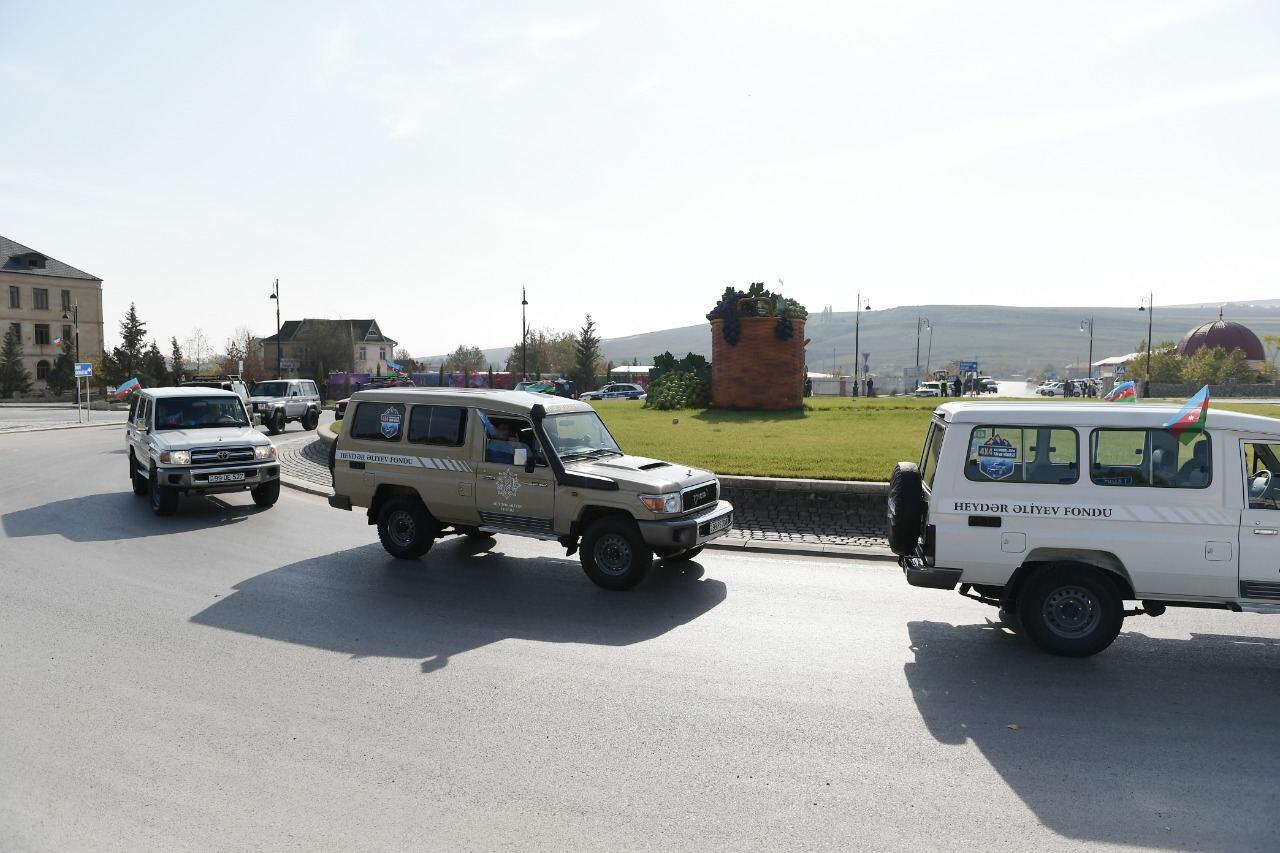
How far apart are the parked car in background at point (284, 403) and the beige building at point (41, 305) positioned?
2215 inches

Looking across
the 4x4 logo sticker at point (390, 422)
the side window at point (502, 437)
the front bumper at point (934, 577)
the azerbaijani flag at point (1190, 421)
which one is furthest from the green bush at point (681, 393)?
the azerbaijani flag at point (1190, 421)

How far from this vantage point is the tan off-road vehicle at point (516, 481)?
870cm

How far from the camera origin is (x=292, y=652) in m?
6.86

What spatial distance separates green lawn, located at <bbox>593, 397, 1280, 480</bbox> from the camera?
45.2 feet

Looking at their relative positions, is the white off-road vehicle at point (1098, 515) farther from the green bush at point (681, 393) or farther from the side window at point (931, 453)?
the green bush at point (681, 393)

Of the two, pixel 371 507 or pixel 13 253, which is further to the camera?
pixel 13 253

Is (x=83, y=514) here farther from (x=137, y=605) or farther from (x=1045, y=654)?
(x=1045, y=654)

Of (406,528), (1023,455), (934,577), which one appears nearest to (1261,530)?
(1023,455)

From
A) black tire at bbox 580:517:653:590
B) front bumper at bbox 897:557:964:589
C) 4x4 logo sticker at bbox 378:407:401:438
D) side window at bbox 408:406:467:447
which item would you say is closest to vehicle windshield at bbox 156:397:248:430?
4x4 logo sticker at bbox 378:407:401:438

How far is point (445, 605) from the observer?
8.27 metres

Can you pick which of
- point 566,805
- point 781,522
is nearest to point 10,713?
point 566,805

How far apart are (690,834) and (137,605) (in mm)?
6831

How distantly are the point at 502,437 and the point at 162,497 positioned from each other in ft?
23.6

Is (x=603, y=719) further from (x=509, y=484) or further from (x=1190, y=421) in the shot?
(x=1190, y=421)
